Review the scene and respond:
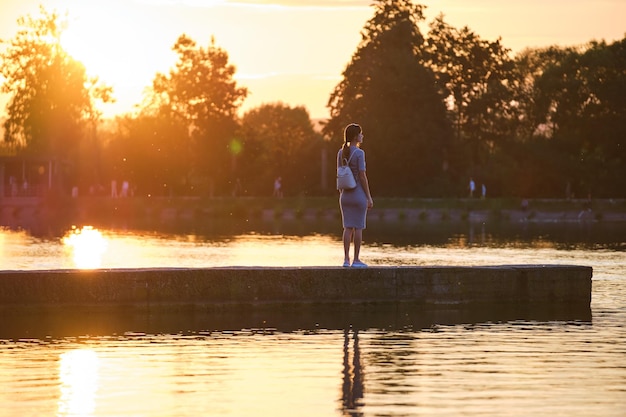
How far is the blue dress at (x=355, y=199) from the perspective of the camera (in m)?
17.9

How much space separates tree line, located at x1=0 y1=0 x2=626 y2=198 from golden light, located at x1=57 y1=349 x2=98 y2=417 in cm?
7078

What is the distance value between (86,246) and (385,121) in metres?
48.6

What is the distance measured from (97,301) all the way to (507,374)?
6.52 meters

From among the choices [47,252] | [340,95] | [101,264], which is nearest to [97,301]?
[101,264]

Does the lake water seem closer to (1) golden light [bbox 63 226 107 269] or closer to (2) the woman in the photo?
(2) the woman

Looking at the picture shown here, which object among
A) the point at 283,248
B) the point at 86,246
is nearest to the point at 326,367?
the point at 283,248

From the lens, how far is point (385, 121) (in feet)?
279

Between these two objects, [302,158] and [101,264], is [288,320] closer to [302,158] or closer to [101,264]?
[101,264]

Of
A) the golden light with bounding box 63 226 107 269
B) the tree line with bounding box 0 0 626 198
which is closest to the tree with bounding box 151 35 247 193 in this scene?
the tree line with bounding box 0 0 626 198

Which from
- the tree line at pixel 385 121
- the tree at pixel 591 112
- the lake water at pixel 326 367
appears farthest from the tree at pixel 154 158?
the lake water at pixel 326 367

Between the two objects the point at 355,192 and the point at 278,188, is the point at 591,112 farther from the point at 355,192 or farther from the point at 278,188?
the point at 355,192

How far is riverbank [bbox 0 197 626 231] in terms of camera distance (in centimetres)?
7331

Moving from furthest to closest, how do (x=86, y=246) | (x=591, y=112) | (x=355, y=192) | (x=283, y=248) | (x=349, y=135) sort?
(x=591, y=112) < (x=86, y=246) < (x=283, y=248) < (x=355, y=192) < (x=349, y=135)

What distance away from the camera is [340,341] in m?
14.6
